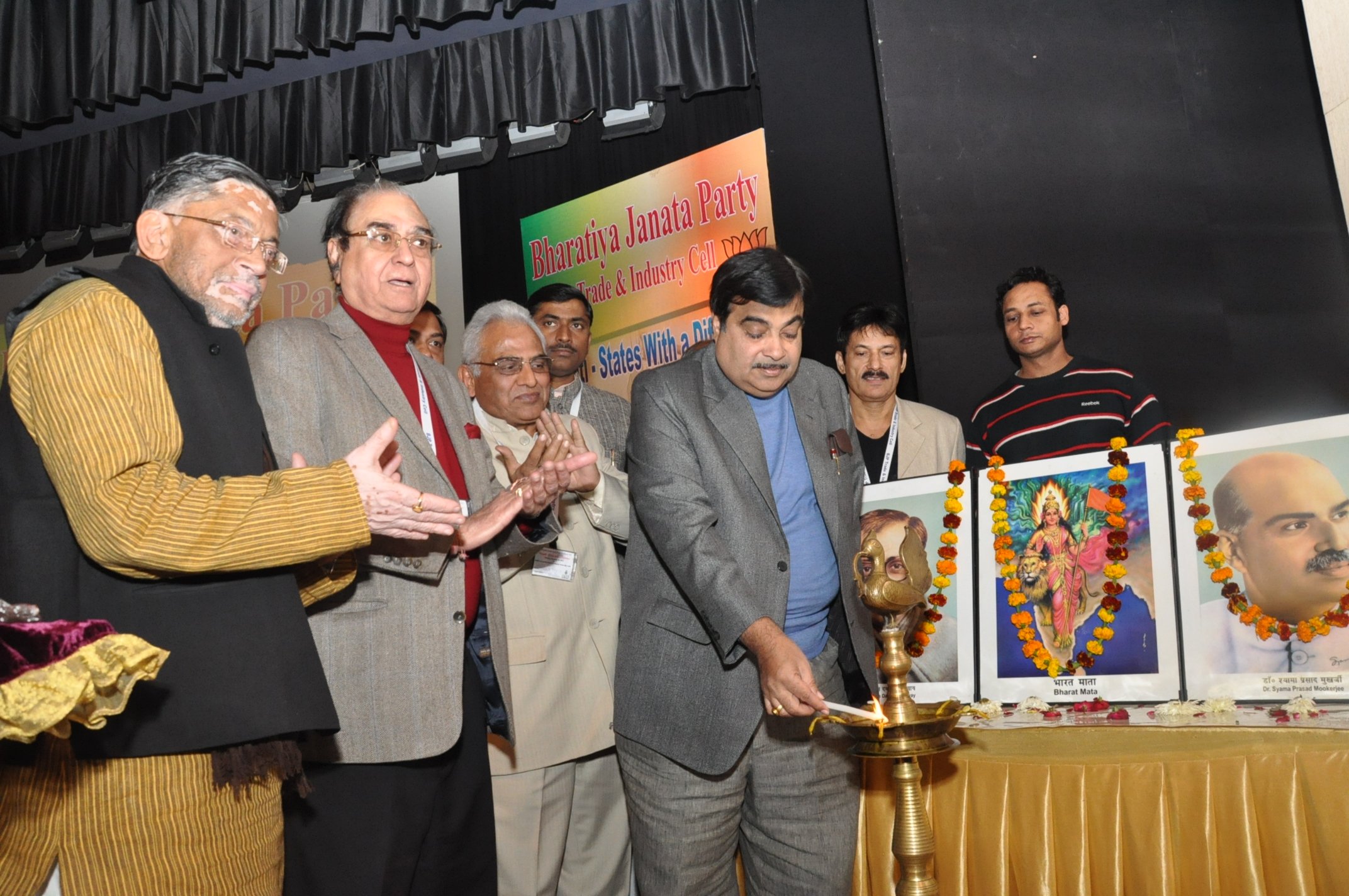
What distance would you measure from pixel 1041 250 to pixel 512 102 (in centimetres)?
316

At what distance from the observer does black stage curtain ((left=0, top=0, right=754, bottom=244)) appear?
5328 millimetres

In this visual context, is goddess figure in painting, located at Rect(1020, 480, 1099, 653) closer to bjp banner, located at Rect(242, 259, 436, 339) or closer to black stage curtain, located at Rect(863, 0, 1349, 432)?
black stage curtain, located at Rect(863, 0, 1349, 432)

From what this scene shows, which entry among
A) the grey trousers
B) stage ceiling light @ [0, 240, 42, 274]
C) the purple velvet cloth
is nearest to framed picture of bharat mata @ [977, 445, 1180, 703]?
the grey trousers

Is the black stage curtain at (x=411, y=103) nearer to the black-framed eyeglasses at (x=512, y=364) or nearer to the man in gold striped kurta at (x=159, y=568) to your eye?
the black-framed eyeglasses at (x=512, y=364)

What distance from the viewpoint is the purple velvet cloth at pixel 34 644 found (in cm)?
92

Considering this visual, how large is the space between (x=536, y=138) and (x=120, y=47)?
7.43 feet

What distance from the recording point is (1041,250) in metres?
3.94

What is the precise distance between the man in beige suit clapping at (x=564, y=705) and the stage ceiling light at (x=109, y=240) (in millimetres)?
5450

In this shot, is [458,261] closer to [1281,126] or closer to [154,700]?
[1281,126]

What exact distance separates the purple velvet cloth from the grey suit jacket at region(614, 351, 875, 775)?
1.25 metres

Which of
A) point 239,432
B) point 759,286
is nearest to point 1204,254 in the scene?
point 759,286

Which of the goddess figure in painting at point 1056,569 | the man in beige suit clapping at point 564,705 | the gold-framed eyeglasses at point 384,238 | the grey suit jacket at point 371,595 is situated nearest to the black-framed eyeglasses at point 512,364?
the man in beige suit clapping at point 564,705

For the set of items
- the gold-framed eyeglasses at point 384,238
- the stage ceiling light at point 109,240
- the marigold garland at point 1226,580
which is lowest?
the marigold garland at point 1226,580

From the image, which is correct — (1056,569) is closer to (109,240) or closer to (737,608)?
(737,608)
